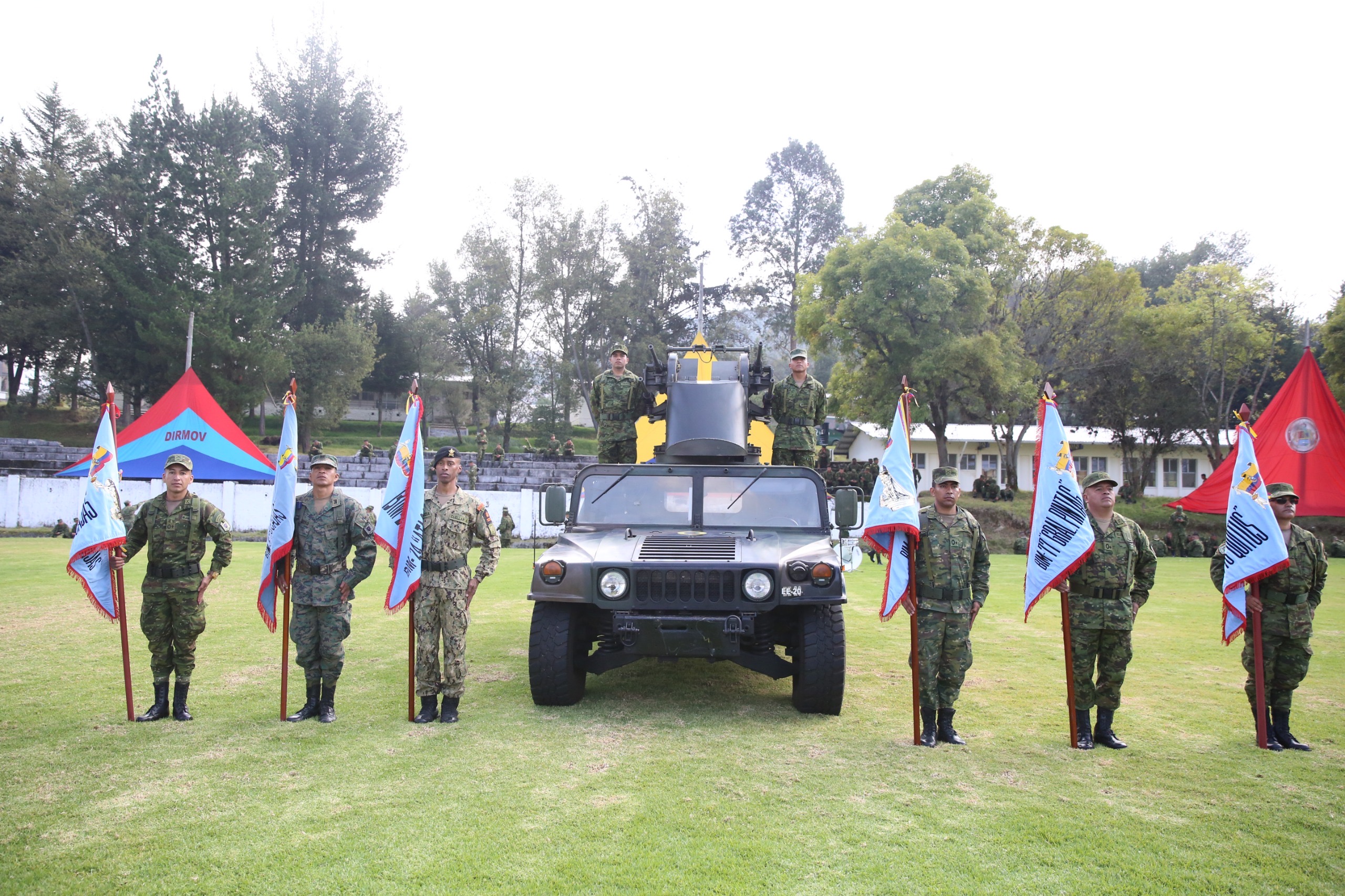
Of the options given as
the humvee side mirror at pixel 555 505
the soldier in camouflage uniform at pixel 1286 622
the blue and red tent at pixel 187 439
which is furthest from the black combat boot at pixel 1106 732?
the blue and red tent at pixel 187 439

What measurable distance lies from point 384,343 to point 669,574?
135 ft

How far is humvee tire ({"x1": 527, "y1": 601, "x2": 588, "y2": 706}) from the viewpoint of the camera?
5742mm

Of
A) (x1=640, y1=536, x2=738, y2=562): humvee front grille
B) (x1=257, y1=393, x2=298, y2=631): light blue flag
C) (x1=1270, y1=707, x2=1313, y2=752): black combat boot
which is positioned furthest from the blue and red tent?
(x1=1270, y1=707, x2=1313, y2=752): black combat boot

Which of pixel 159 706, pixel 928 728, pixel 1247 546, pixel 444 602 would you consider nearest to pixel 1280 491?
pixel 1247 546

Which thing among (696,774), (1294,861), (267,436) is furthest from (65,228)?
(1294,861)

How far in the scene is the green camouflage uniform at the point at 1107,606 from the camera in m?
5.23

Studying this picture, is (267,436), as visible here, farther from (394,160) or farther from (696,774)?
Result: (696,774)

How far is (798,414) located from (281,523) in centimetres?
473

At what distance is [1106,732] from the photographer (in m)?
5.30

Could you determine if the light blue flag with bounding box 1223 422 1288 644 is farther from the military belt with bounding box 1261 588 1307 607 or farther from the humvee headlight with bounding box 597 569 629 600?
the humvee headlight with bounding box 597 569 629 600

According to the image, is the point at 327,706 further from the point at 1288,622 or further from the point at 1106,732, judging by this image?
the point at 1288,622

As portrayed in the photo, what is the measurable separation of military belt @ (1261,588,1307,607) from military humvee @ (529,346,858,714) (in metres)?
2.69

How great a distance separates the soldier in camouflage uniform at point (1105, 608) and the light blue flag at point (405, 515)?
4159 millimetres

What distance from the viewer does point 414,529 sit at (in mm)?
5672
